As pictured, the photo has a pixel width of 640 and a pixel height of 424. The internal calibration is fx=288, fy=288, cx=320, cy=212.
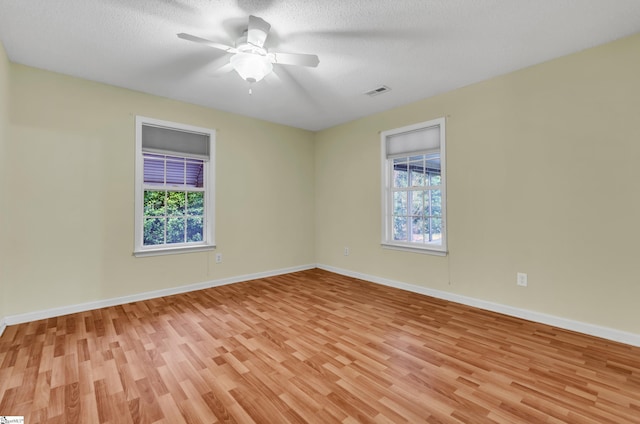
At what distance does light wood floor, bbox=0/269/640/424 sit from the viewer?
164 centimetres

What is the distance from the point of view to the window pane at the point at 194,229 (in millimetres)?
4148

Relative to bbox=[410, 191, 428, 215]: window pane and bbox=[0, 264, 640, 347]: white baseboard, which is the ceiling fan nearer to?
bbox=[410, 191, 428, 215]: window pane

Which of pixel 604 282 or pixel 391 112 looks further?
pixel 391 112

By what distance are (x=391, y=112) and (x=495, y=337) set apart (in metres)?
3.13

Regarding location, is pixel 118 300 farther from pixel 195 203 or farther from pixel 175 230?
pixel 195 203

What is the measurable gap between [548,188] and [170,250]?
445 centimetres

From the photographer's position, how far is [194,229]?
4199 millimetres

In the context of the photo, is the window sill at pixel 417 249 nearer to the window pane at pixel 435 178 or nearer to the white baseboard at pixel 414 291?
the white baseboard at pixel 414 291

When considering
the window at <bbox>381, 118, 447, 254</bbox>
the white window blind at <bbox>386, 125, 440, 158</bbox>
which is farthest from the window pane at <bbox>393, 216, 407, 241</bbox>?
the white window blind at <bbox>386, 125, 440, 158</bbox>

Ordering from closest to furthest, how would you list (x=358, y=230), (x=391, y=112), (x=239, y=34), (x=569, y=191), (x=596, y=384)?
(x=596, y=384) → (x=239, y=34) → (x=569, y=191) → (x=391, y=112) → (x=358, y=230)

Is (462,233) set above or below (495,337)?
above

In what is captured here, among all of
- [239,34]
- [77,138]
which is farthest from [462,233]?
[77,138]

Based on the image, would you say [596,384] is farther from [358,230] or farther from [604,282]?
[358,230]

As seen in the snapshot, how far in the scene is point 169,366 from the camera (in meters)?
2.11
